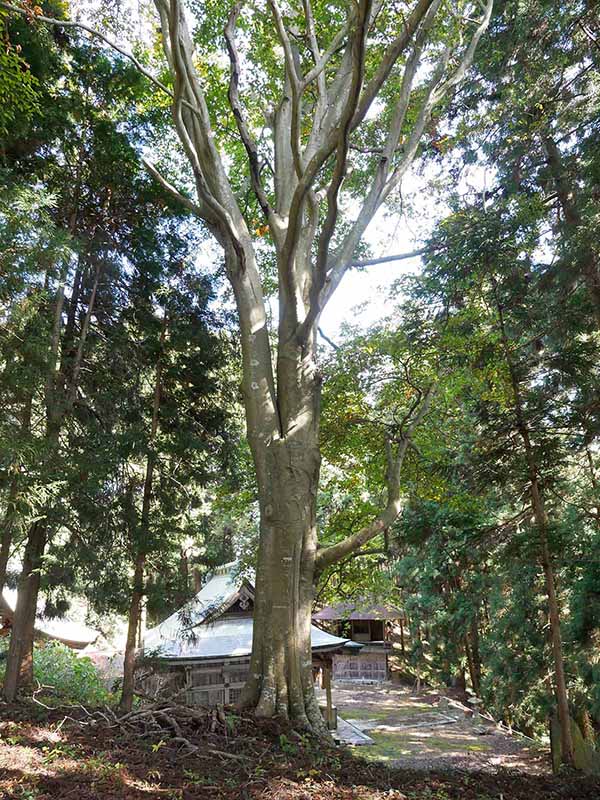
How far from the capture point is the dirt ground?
1191 centimetres

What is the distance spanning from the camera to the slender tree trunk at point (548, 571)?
20.8 ft

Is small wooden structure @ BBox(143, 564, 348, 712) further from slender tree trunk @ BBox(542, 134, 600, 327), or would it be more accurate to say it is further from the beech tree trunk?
slender tree trunk @ BBox(542, 134, 600, 327)

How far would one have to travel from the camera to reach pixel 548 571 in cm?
691

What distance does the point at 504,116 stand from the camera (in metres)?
8.55

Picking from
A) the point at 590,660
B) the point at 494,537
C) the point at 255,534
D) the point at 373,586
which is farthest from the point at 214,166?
the point at 255,534

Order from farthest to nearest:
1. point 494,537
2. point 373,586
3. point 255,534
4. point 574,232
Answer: point 255,534
point 373,586
point 494,537
point 574,232

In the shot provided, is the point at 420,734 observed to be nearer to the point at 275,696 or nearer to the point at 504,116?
the point at 275,696

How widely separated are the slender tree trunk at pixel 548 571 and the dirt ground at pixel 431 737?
2316mm

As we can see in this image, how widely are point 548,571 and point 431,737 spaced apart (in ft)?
35.8

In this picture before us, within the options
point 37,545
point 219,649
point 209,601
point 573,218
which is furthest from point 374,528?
point 219,649

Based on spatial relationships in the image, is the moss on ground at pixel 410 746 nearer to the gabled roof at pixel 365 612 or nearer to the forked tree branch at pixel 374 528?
the gabled roof at pixel 365 612

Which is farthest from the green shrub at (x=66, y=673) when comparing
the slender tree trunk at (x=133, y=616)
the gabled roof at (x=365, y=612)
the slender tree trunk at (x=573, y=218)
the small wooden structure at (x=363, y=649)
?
the small wooden structure at (x=363, y=649)

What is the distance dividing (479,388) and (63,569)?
20.5 ft

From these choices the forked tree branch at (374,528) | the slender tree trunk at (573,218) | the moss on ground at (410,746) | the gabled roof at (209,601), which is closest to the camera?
the forked tree branch at (374,528)
